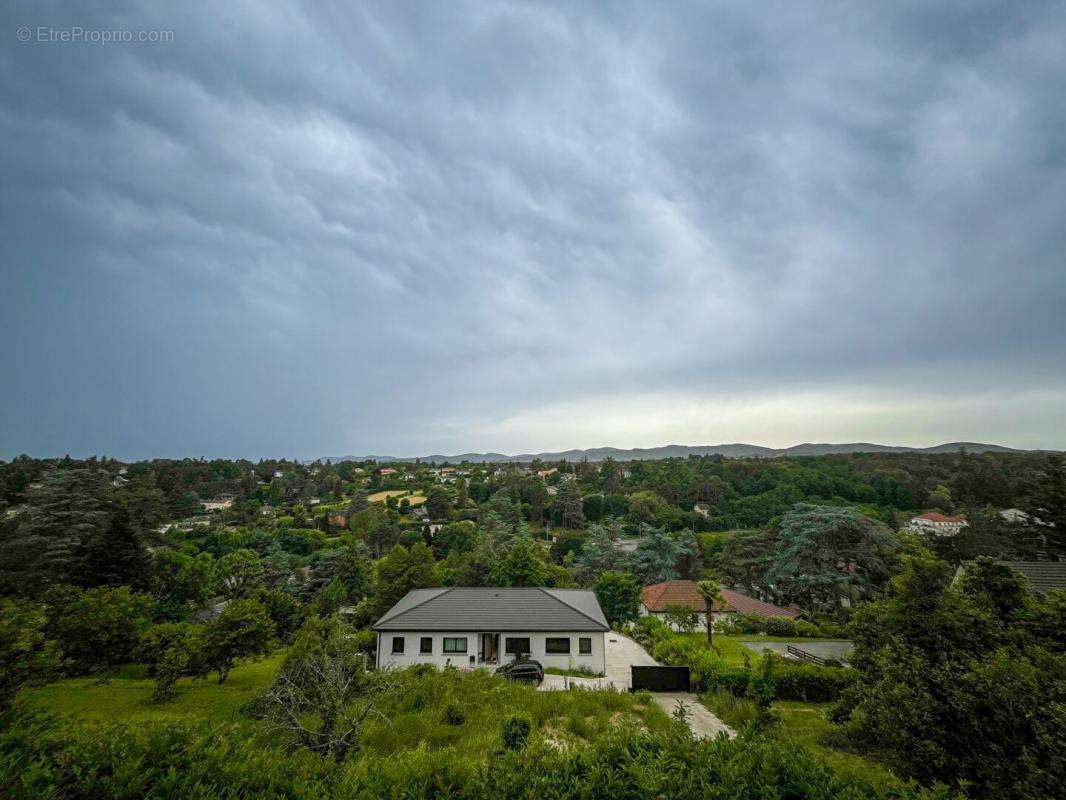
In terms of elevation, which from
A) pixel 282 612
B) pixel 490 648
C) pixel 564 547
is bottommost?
pixel 564 547

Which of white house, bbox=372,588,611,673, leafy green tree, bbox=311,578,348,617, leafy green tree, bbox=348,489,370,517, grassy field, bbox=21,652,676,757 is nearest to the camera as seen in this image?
grassy field, bbox=21,652,676,757

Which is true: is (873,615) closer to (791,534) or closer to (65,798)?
(65,798)

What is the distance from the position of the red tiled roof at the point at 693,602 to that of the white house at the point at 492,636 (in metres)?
16.5

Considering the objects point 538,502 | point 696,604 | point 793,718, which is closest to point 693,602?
point 696,604

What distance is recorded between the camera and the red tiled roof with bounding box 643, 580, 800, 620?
34.8 meters

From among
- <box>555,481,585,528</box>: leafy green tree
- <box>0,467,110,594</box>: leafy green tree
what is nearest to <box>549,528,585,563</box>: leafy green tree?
<box>555,481,585,528</box>: leafy green tree

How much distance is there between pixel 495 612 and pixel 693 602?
21.1 m

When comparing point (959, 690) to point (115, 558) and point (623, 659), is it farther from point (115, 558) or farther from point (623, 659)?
point (115, 558)

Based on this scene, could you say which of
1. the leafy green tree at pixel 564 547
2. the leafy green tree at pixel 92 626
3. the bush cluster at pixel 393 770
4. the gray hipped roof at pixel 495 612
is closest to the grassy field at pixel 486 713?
the bush cluster at pixel 393 770

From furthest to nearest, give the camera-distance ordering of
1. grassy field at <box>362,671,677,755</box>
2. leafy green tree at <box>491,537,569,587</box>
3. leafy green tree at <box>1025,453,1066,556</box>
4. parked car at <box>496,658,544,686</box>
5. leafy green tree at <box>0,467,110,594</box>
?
leafy green tree at <box>1025,453,1066,556</box> < leafy green tree at <box>491,537,569,587</box> < leafy green tree at <box>0,467,110,594</box> < parked car at <box>496,658,544,686</box> < grassy field at <box>362,671,677,755</box>

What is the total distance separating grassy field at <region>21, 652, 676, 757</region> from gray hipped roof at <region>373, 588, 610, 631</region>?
6629mm

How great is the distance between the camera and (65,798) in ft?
11.8

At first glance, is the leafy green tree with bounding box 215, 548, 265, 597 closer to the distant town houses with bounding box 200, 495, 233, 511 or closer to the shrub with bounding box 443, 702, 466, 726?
the shrub with bounding box 443, 702, 466, 726

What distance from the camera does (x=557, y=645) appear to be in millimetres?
21516
